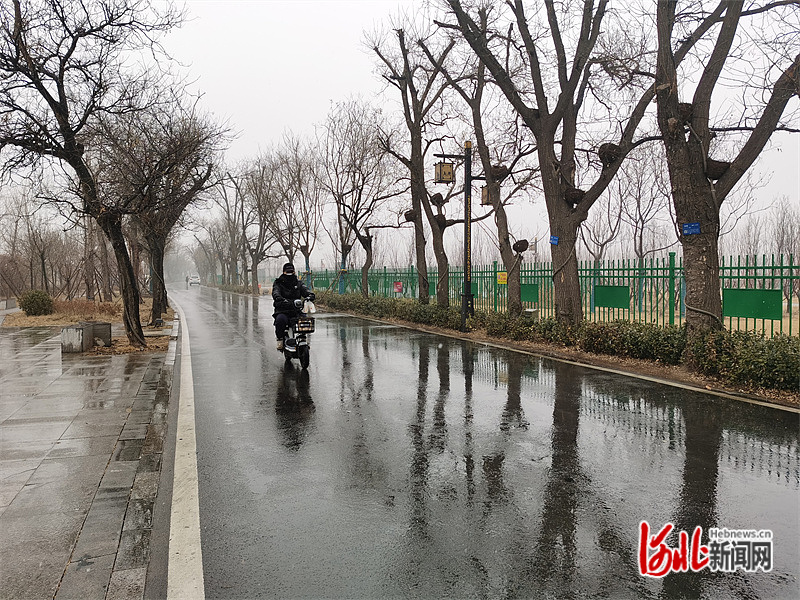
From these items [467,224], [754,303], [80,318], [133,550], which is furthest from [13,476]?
[80,318]

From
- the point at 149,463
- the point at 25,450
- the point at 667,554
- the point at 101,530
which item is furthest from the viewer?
the point at 25,450

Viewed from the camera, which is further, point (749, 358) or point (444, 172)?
point (444, 172)

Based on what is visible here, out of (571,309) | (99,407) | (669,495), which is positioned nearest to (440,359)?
(571,309)

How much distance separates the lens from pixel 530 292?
1589 cm

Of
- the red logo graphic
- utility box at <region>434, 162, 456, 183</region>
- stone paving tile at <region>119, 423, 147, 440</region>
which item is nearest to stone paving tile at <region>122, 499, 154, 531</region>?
stone paving tile at <region>119, 423, 147, 440</region>

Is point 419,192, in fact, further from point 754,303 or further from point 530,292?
point 754,303

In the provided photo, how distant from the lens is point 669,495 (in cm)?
412

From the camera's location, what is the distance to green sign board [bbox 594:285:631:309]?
467 inches

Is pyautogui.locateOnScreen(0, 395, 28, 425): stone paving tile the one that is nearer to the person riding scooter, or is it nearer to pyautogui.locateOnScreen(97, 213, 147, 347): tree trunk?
the person riding scooter

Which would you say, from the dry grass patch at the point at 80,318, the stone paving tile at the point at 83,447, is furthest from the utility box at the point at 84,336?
the stone paving tile at the point at 83,447

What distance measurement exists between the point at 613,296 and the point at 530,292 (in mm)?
3869

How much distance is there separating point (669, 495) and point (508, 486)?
1.19 m

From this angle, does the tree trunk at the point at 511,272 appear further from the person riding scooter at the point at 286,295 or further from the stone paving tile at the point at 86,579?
the stone paving tile at the point at 86,579

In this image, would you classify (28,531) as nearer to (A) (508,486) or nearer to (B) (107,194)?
(A) (508,486)
